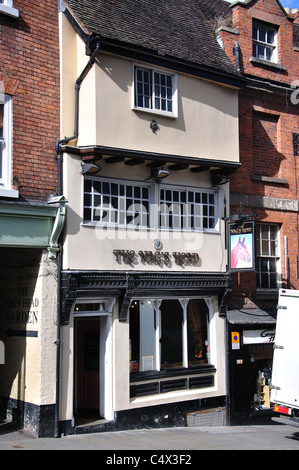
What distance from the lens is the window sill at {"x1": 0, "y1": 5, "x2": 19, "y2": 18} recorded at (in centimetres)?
1144

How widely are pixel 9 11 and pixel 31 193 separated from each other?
3.76 metres

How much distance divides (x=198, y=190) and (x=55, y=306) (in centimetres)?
499

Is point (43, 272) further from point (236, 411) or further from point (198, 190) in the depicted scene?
point (236, 411)

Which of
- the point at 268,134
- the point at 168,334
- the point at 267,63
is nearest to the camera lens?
the point at 168,334

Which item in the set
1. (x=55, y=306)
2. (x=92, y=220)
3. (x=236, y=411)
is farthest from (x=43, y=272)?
(x=236, y=411)

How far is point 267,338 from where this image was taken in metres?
15.2

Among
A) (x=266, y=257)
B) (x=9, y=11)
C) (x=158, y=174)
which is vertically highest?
(x=9, y=11)

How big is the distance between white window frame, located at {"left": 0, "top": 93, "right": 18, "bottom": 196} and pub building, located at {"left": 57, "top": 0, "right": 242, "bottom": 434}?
3.79 feet

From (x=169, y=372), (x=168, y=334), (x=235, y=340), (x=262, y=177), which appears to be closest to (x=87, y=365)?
(x=169, y=372)

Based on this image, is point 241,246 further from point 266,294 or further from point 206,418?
point 206,418

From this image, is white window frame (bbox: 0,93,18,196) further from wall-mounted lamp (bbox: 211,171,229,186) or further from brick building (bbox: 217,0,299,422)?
brick building (bbox: 217,0,299,422)

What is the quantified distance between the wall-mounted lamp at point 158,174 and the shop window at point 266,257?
400 cm

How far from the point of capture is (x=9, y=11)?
11547 mm
